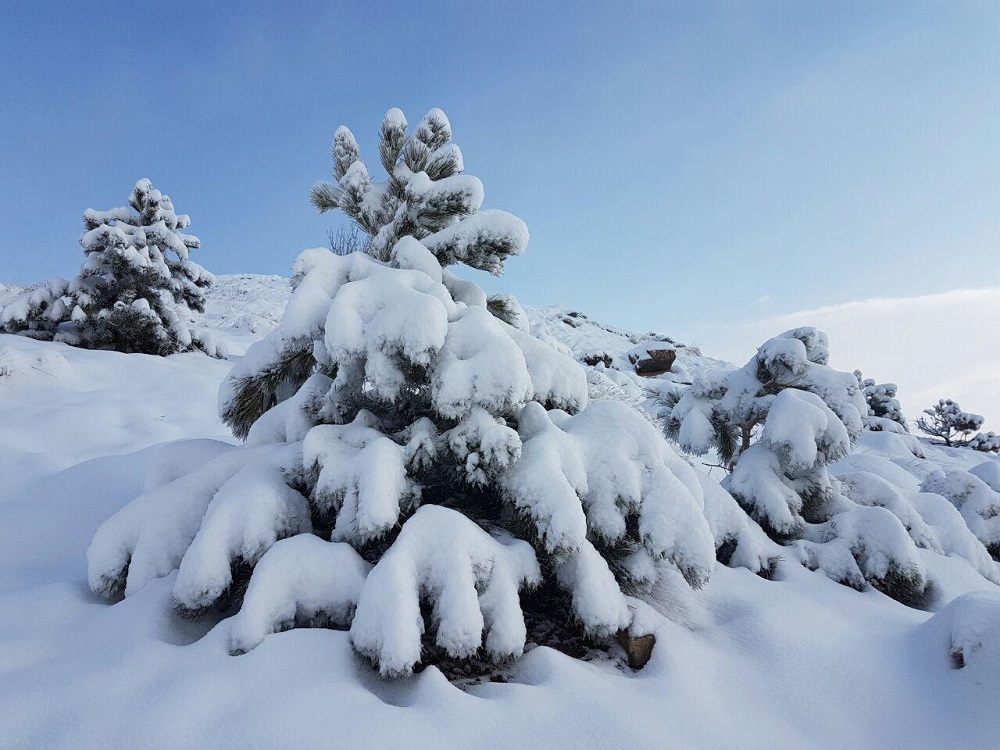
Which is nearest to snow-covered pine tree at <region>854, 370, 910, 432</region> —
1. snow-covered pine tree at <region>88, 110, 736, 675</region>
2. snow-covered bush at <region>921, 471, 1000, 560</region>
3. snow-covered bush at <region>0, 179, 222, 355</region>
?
snow-covered bush at <region>921, 471, 1000, 560</region>

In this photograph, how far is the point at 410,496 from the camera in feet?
6.86

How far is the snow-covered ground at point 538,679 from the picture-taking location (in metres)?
1.38

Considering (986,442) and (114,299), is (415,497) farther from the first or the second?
(986,442)

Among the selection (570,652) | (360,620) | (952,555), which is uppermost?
(952,555)

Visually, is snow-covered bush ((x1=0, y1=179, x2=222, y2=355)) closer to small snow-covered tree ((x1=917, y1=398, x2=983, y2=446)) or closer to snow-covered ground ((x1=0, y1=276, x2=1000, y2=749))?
snow-covered ground ((x1=0, y1=276, x2=1000, y2=749))

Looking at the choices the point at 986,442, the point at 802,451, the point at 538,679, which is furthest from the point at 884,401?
the point at 538,679

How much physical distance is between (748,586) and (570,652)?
44.6 inches

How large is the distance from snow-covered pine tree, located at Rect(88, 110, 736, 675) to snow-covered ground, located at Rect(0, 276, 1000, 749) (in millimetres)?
145

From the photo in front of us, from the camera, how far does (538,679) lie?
5.60ft

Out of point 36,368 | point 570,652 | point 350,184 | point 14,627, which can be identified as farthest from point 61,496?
point 36,368

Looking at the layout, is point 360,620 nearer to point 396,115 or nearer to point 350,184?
point 350,184

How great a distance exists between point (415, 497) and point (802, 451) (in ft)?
8.61

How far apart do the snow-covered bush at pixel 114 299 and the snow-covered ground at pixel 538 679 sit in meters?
8.04

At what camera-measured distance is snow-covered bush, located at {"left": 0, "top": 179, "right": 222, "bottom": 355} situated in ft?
30.7
